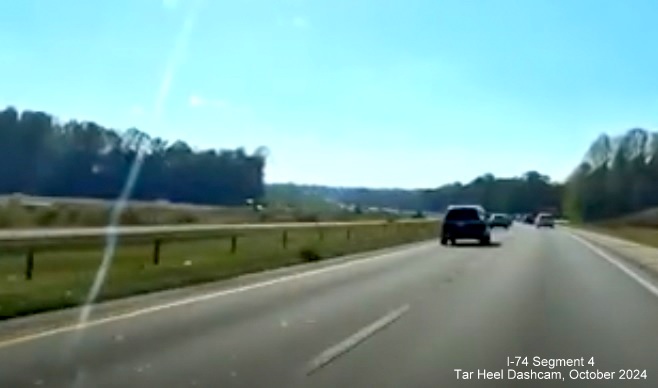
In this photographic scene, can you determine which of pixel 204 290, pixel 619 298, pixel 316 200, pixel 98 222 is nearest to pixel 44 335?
pixel 204 290

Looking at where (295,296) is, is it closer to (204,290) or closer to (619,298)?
(204,290)

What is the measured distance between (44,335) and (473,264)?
781 inches

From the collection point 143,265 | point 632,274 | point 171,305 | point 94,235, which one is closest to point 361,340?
point 171,305

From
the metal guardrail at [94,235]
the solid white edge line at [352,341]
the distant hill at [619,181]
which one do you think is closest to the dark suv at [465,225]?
the metal guardrail at [94,235]

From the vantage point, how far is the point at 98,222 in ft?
159

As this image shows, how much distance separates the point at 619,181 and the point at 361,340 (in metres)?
149

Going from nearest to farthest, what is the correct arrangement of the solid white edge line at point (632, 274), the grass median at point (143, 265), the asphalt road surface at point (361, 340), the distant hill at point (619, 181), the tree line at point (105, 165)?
the asphalt road surface at point (361, 340)
the grass median at point (143, 265)
the solid white edge line at point (632, 274)
the tree line at point (105, 165)
the distant hill at point (619, 181)

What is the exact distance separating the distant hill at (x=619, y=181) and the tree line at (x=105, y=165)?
250 feet

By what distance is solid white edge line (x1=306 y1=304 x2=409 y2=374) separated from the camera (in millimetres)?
11070

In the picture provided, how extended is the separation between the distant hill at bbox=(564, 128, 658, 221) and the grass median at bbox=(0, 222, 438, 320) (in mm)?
106922

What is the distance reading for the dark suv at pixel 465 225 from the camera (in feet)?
166

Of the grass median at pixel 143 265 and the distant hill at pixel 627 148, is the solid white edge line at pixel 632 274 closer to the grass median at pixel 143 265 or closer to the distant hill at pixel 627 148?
the grass median at pixel 143 265

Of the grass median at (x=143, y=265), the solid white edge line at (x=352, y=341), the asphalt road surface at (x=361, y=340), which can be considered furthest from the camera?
the grass median at (x=143, y=265)

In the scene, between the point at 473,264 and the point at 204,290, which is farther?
the point at 473,264
